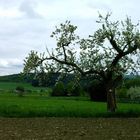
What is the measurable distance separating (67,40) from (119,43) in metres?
4.65

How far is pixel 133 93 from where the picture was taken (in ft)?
309

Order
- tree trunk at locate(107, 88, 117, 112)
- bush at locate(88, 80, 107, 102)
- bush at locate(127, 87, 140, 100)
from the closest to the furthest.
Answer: tree trunk at locate(107, 88, 117, 112) < bush at locate(88, 80, 107, 102) < bush at locate(127, 87, 140, 100)

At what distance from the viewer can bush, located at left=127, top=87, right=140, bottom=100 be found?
91438 mm

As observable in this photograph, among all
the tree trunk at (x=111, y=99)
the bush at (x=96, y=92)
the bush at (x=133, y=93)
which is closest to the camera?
the tree trunk at (x=111, y=99)

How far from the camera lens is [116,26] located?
4612 cm

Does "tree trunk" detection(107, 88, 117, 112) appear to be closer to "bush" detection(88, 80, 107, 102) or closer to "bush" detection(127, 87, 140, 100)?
"bush" detection(88, 80, 107, 102)

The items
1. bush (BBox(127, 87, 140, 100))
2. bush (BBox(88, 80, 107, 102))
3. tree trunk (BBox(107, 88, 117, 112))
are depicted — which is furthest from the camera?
bush (BBox(127, 87, 140, 100))

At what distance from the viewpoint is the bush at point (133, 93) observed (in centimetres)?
9144

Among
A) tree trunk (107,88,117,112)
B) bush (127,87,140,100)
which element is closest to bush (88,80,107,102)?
bush (127,87,140,100)

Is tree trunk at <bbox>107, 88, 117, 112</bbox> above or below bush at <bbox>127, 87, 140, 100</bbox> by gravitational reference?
below

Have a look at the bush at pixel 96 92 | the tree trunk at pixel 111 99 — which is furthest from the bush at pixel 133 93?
the tree trunk at pixel 111 99

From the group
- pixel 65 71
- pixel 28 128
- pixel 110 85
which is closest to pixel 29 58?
pixel 65 71

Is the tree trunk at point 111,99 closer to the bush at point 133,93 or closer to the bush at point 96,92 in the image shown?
the bush at point 96,92

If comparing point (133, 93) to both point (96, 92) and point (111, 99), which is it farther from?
point (111, 99)
